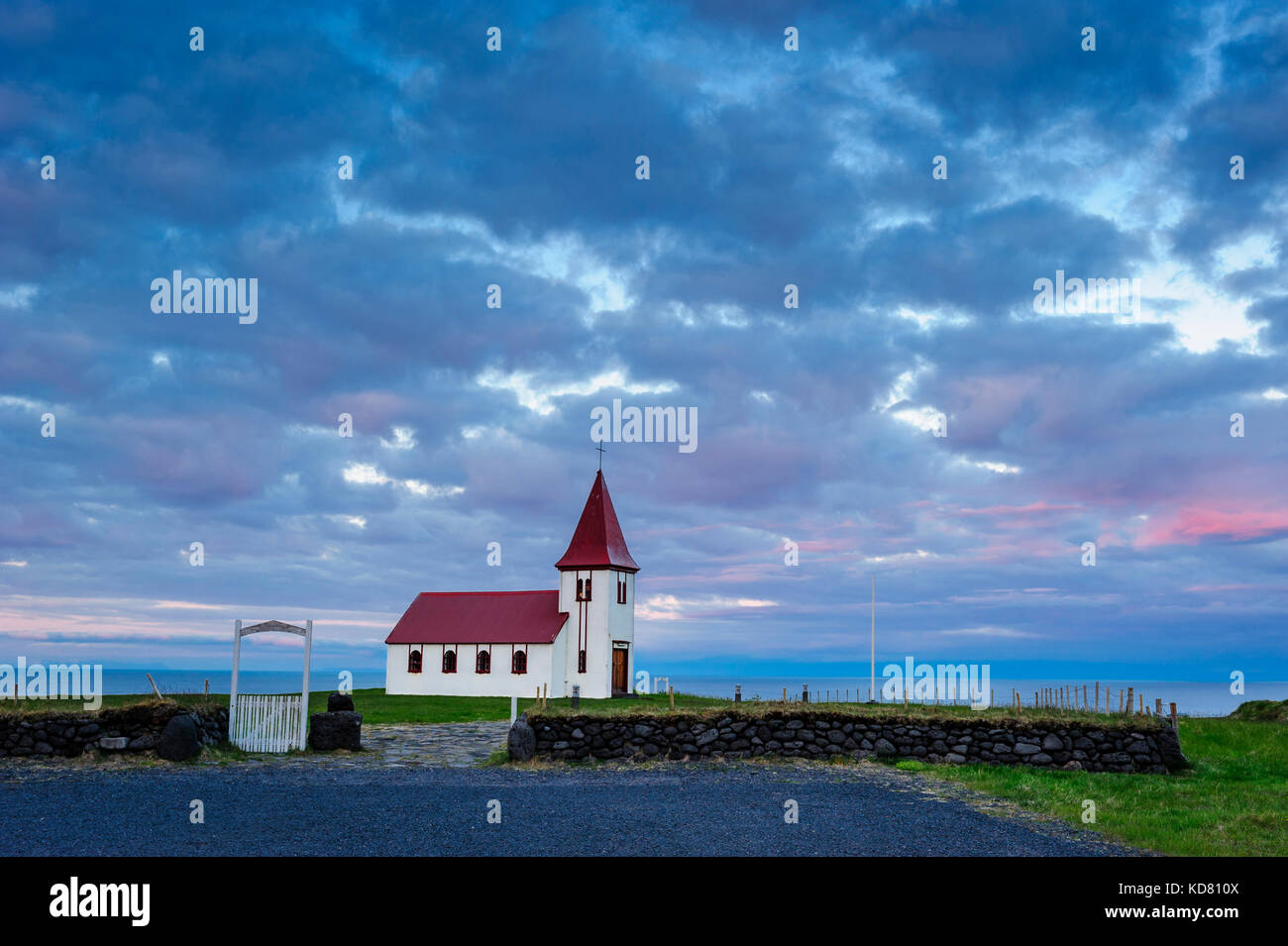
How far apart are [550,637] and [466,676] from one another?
569 cm

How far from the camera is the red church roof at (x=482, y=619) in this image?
5022 cm

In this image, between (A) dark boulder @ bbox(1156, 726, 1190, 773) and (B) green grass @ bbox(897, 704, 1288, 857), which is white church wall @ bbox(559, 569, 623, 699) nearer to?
(B) green grass @ bbox(897, 704, 1288, 857)

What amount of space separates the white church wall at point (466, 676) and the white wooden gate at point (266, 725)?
88.6ft

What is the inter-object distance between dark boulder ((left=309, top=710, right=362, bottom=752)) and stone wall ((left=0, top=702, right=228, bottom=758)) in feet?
9.08

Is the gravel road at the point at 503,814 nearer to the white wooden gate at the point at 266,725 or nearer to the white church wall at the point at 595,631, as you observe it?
the white wooden gate at the point at 266,725

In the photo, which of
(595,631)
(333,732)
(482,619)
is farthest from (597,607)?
(333,732)

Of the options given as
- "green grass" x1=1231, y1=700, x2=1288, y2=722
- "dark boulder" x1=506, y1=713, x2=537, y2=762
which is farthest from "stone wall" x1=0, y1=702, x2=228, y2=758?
"green grass" x1=1231, y1=700, x2=1288, y2=722

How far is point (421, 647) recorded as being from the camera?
2040 inches

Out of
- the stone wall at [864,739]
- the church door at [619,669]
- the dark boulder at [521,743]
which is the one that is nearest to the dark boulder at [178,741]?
the dark boulder at [521,743]

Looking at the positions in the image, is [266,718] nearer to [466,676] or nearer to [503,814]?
[503,814]
